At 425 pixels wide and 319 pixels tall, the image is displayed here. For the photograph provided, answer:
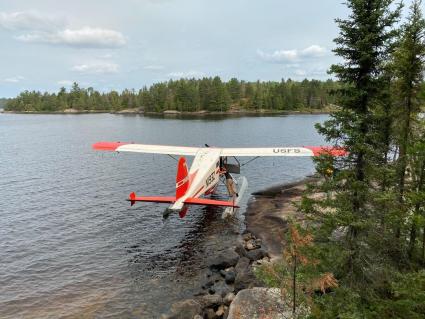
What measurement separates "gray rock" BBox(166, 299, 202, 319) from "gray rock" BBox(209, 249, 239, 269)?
176 inches

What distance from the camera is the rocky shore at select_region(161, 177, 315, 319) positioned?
15.1 metres

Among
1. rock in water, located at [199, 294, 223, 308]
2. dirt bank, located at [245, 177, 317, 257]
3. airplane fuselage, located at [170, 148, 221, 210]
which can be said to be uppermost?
airplane fuselage, located at [170, 148, 221, 210]

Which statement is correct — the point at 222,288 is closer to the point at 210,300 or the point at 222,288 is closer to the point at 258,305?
the point at 210,300

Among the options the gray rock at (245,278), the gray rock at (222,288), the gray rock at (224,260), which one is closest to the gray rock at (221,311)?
the gray rock at (222,288)

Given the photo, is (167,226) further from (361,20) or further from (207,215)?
(361,20)

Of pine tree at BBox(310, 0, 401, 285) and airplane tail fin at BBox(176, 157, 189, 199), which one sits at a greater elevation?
pine tree at BBox(310, 0, 401, 285)

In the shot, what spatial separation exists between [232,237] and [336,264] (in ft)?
43.1

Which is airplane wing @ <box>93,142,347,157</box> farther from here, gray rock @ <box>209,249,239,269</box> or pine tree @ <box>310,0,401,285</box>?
pine tree @ <box>310,0,401,285</box>

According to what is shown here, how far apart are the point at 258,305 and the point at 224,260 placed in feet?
21.7

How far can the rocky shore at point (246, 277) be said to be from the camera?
15.1 meters

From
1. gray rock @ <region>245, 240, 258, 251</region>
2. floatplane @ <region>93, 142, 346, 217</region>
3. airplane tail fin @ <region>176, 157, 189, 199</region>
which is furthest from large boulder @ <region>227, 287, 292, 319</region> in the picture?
airplane tail fin @ <region>176, 157, 189, 199</region>

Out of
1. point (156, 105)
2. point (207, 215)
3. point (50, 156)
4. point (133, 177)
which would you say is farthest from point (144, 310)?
point (156, 105)

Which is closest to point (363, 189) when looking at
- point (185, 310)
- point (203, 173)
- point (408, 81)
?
point (408, 81)

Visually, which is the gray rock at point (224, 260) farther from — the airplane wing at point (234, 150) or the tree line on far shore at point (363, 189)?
the airplane wing at point (234, 150)
